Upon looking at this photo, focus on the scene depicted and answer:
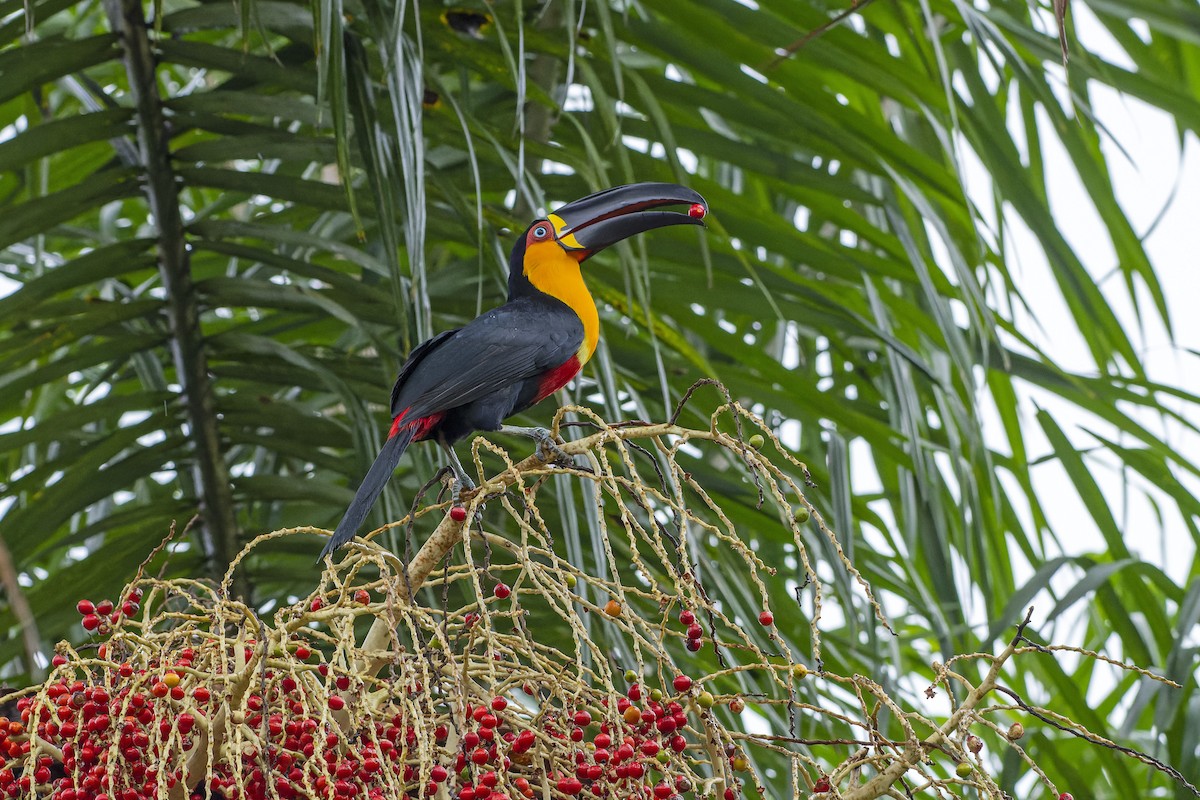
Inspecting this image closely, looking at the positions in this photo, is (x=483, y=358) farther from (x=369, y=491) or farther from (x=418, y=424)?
(x=369, y=491)

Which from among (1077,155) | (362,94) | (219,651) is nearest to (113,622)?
(219,651)

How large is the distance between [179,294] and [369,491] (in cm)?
68

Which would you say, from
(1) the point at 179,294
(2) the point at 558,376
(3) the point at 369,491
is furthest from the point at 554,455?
(1) the point at 179,294

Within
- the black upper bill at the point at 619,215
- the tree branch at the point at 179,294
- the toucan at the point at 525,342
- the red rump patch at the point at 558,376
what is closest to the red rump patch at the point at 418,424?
the toucan at the point at 525,342

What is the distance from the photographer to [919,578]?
231 centimetres

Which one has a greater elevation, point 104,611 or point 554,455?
point 554,455

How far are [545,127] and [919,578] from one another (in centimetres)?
102

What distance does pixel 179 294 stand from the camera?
1821 mm

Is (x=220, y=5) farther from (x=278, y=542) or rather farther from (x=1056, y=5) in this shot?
(x=1056, y=5)

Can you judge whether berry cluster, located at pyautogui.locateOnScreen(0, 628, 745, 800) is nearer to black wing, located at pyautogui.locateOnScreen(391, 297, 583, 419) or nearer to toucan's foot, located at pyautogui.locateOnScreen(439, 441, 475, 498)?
toucan's foot, located at pyautogui.locateOnScreen(439, 441, 475, 498)

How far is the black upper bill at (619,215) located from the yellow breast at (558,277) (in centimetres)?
3

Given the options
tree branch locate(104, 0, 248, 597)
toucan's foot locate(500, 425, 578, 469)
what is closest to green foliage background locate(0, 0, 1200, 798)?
tree branch locate(104, 0, 248, 597)

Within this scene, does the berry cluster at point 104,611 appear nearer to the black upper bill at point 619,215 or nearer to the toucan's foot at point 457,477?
the toucan's foot at point 457,477

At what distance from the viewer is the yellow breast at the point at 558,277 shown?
1.60 m
